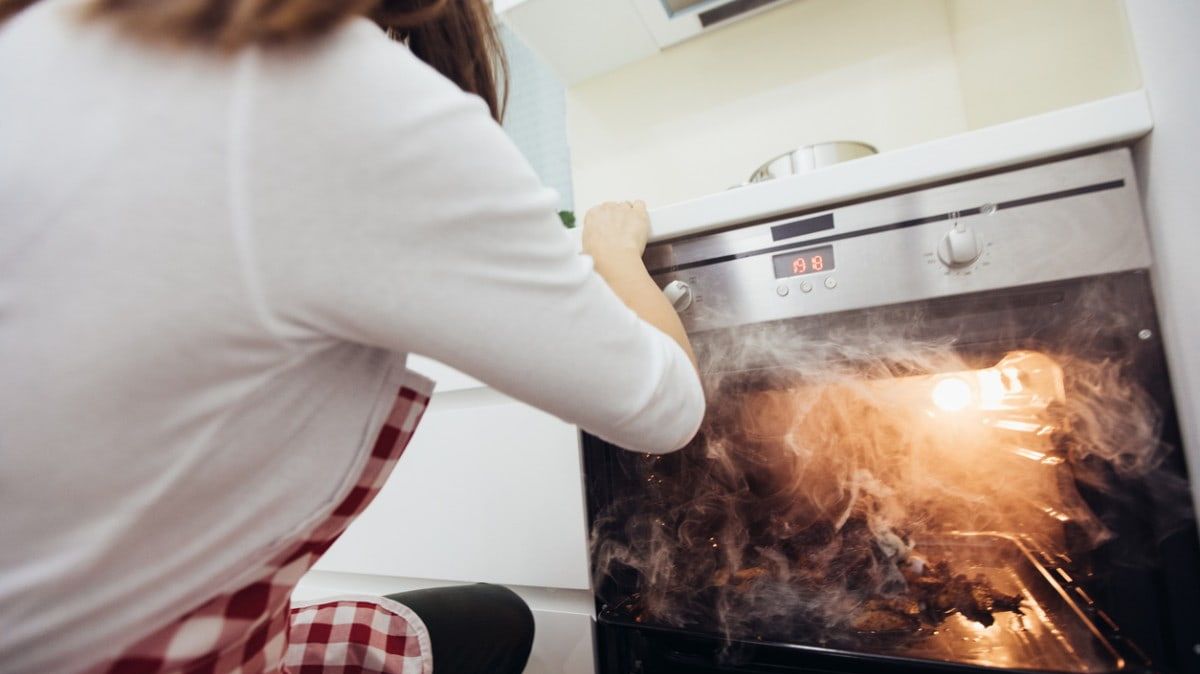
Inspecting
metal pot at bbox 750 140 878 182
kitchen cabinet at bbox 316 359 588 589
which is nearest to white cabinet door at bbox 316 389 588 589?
kitchen cabinet at bbox 316 359 588 589

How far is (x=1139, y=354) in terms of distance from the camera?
512 millimetres

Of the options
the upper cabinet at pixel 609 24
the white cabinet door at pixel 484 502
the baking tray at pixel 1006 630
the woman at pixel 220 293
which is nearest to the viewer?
the woman at pixel 220 293

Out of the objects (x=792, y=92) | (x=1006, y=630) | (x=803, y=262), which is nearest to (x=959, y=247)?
(x=803, y=262)

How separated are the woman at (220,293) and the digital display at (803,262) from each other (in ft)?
0.93

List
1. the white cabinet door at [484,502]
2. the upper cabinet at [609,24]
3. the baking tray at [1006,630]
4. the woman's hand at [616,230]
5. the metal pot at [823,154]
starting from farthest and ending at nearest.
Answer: the upper cabinet at [609,24]
the metal pot at [823,154]
the white cabinet door at [484,502]
the woman's hand at [616,230]
the baking tray at [1006,630]

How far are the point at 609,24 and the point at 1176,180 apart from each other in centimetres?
99

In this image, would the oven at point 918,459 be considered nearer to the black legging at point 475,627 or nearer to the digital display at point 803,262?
the digital display at point 803,262

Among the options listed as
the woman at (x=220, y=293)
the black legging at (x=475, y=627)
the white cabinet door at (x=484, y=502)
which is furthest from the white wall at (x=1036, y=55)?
the black legging at (x=475, y=627)

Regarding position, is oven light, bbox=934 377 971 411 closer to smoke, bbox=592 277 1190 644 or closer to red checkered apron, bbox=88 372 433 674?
smoke, bbox=592 277 1190 644

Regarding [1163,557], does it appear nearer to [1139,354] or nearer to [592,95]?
[1139,354]

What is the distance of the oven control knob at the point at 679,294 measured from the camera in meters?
0.66

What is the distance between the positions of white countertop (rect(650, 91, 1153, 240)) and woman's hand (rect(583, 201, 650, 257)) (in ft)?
0.10

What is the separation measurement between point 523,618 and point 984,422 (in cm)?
59

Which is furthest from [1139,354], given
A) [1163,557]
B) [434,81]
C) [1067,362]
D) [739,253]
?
[434,81]
